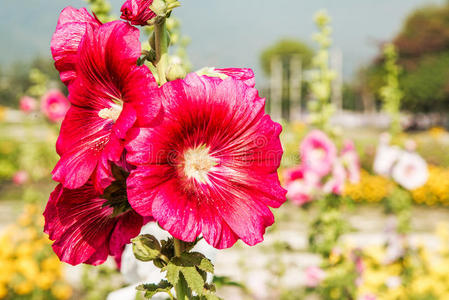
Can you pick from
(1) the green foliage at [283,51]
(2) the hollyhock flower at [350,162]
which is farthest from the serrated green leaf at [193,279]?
(1) the green foliage at [283,51]

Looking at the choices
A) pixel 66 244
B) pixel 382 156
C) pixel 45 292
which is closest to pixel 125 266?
pixel 66 244

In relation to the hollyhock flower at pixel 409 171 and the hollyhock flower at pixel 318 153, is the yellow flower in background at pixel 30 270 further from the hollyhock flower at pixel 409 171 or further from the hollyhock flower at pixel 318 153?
the hollyhock flower at pixel 409 171

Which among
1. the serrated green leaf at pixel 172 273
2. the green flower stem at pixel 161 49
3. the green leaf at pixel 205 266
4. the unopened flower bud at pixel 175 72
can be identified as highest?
the green flower stem at pixel 161 49

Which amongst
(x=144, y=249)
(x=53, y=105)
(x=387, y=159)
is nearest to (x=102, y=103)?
(x=144, y=249)

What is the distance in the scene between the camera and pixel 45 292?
12.0 feet

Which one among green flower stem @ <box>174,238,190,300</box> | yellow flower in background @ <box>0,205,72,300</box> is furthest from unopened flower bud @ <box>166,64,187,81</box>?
yellow flower in background @ <box>0,205,72,300</box>

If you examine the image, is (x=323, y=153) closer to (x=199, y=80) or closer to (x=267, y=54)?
(x=199, y=80)

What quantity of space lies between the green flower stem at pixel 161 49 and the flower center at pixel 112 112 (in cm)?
9

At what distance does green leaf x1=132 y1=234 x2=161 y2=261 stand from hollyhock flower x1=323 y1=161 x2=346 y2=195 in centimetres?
196

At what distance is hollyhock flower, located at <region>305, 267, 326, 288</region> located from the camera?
2.62m

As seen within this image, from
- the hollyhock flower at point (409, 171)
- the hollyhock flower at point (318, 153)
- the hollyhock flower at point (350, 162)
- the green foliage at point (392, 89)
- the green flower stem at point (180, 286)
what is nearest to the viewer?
the green flower stem at point (180, 286)

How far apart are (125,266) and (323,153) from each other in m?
1.78

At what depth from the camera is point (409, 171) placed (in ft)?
10.2

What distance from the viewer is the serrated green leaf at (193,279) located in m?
0.61
